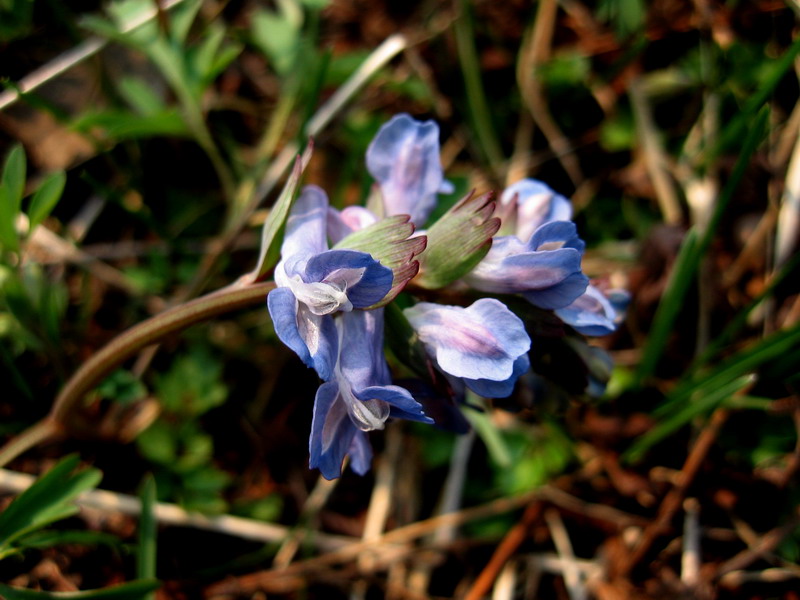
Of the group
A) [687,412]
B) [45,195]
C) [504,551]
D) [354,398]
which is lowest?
[504,551]

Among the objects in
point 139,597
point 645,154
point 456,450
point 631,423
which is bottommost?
point 631,423

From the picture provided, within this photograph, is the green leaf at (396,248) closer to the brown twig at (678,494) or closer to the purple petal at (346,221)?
the purple petal at (346,221)

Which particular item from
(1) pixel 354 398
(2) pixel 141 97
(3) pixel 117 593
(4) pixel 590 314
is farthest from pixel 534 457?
(2) pixel 141 97

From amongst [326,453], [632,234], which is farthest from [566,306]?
[632,234]

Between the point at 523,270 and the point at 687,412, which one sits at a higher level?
the point at 523,270

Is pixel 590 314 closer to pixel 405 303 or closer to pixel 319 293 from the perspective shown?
pixel 405 303

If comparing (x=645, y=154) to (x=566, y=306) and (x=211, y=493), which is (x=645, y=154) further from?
(x=211, y=493)

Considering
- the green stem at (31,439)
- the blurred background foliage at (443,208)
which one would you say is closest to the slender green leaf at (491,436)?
the blurred background foliage at (443,208)
